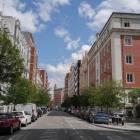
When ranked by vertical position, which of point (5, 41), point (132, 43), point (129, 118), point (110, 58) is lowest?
point (129, 118)

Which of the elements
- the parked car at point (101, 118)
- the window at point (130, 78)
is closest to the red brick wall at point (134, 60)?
the window at point (130, 78)

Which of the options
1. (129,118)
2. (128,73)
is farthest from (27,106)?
(128,73)

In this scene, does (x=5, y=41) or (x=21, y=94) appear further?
(x=21, y=94)

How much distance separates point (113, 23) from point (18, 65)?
24.8 m

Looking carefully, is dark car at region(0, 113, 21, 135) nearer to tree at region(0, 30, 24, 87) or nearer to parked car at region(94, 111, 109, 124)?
tree at region(0, 30, 24, 87)

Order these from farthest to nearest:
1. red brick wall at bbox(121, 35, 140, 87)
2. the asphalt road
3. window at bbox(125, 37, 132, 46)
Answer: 1. window at bbox(125, 37, 132, 46)
2. red brick wall at bbox(121, 35, 140, 87)
3. the asphalt road

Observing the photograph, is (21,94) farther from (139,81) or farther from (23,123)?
(139,81)

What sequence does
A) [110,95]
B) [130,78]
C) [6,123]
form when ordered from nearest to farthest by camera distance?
1. [6,123]
2. [110,95]
3. [130,78]

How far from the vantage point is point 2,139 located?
1103cm

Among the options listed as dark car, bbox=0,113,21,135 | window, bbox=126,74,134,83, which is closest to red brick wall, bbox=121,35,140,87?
window, bbox=126,74,134,83

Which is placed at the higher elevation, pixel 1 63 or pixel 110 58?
pixel 110 58

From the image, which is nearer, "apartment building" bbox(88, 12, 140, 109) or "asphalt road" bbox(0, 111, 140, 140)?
"asphalt road" bbox(0, 111, 140, 140)

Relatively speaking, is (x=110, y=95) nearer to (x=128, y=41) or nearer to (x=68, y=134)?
(x=128, y=41)

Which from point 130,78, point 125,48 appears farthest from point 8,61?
point 125,48
